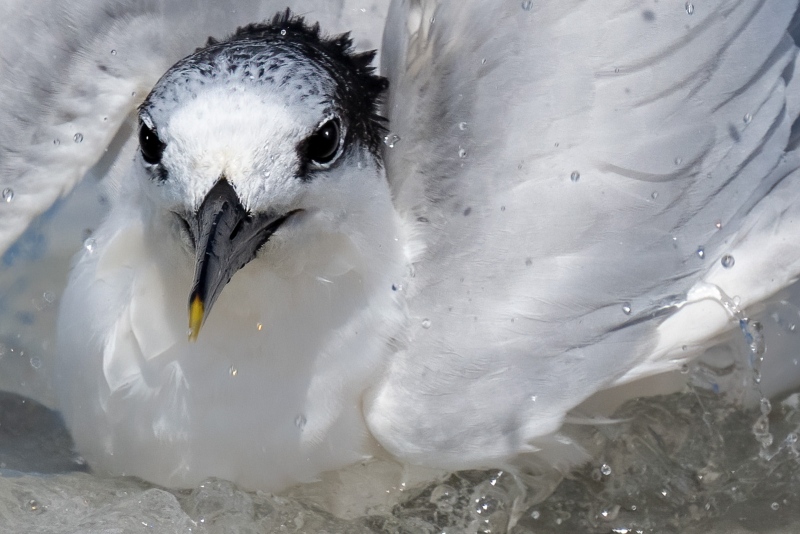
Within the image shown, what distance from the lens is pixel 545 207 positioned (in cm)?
230

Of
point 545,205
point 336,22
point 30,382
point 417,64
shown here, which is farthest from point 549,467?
point 30,382

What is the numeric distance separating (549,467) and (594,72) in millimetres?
992

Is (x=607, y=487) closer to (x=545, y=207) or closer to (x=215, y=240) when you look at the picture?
(x=545, y=207)

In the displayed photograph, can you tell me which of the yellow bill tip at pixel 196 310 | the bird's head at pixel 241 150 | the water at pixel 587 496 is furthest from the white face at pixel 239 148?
the water at pixel 587 496

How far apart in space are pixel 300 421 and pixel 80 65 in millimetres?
1178

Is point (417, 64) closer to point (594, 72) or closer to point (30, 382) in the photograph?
point (594, 72)

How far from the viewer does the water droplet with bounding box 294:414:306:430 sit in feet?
8.00

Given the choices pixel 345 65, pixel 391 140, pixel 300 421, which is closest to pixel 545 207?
pixel 391 140

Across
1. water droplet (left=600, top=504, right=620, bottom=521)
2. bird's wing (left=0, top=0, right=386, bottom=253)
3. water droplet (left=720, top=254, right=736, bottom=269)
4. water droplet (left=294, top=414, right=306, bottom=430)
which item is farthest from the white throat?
water droplet (left=720, top=254, right=736, bottom=269)

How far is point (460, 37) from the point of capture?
93.8 inches

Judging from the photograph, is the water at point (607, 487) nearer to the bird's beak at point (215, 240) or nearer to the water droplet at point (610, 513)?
the water droplet at point (610, 513)

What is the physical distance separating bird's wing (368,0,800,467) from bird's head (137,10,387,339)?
36 cm

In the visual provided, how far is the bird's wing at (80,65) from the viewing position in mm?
2766

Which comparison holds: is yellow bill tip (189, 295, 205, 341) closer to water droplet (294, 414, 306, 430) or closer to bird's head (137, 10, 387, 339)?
bird's head (137, 10, 387, 339)
